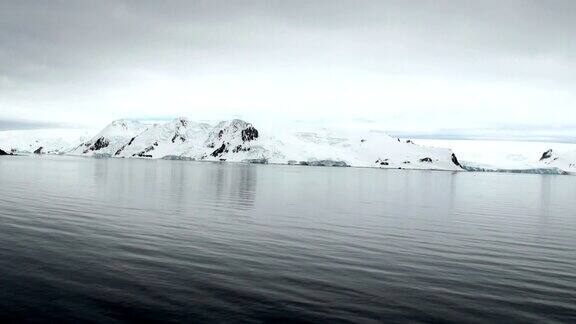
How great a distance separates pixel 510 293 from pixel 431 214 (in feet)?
110

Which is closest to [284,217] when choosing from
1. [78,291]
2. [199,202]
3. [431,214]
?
[199,202]

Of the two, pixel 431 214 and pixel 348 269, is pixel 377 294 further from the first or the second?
pixel 431 214

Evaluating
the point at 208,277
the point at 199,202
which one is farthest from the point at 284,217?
the point at 208,277

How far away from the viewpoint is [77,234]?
97.8ft

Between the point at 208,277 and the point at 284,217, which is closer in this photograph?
the point at 208,277

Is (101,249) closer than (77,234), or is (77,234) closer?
(101,249)

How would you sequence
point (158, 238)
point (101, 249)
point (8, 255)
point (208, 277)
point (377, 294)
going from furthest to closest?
1. point (158, 238)
2. point (101, 249)
3. point (8, 255)
4. point (208, 277)
5. point (377, 294)

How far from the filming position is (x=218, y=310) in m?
16.2

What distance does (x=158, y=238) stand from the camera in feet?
97.7

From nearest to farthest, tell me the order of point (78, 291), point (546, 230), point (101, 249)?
point (78, 291) → point (101, 249) → point (546, 230)

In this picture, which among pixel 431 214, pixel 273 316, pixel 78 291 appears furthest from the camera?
pixel 431 214

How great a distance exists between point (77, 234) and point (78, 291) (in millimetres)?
13183

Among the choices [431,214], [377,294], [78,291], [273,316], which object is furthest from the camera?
[431,214]

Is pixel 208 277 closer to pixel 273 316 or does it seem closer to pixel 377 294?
pixel 273 316
